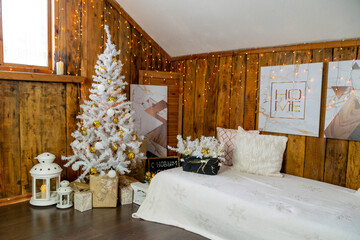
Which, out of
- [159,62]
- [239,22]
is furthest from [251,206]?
[159,62]

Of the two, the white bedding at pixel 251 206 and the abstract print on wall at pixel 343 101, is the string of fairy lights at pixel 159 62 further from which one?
the white bedding at pixel 251 206

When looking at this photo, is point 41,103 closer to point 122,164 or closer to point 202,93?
point 122,164

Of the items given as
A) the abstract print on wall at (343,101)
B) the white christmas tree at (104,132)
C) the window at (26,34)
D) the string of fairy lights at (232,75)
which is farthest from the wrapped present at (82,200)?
the abstract print on wall at (343,101)

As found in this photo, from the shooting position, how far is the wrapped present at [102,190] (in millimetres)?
2928

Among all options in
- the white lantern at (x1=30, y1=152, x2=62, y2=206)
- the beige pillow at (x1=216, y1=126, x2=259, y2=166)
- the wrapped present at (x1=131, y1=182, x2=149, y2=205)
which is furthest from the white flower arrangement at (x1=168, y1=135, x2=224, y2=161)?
the white lantern at (x1=30, y1=152, x2=62, y2=206)

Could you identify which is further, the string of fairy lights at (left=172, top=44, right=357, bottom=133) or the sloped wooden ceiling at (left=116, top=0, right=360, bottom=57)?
the string of fairy lights at (left=172, top=44, right=357, bottom=133)

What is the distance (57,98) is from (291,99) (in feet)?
8.48

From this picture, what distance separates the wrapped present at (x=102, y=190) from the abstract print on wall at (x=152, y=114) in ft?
A: 3.41

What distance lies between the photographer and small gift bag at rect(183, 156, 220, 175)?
9.07ft

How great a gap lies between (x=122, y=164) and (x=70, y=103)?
103 cm

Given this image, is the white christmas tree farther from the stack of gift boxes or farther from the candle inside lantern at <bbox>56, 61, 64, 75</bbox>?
the candle inside lantern at <bbox>56, 61, 64, 75</bbox>

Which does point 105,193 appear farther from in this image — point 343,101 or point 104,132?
point 343,101

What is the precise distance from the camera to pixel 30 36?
313cm

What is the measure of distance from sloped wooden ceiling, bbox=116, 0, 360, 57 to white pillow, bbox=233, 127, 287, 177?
40.7 inches
